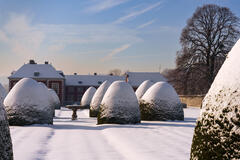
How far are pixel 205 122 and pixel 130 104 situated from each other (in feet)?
36.9

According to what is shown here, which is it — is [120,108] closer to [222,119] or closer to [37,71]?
[222,119]

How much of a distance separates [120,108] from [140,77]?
162 feet

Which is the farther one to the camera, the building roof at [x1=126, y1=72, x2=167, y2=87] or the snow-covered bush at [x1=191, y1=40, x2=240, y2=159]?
the building roof at [x1=126, y1=72, x2=167, y2=87]

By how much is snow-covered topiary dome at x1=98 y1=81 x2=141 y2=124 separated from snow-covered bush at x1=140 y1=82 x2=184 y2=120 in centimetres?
220

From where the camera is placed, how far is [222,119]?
16.0 feet

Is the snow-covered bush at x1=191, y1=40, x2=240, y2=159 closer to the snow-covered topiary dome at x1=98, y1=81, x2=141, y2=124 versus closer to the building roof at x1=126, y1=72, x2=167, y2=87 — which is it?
the snow-covered topiary dome at x1=98, y1=81, x2=141, y2=124

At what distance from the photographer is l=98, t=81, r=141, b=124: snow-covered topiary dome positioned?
16094 mm

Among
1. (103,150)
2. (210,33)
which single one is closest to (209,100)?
(103,150)

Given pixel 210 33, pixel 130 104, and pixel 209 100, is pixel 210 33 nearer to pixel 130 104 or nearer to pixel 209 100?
pixel 130 104

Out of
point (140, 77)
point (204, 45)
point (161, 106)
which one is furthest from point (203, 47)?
point (140, 77)

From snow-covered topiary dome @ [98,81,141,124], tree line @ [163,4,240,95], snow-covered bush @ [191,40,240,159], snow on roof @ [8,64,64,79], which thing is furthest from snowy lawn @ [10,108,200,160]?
snow on roof @ [8,64,64,79]

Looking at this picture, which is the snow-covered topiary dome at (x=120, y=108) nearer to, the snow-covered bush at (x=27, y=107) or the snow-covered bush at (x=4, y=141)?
the snow-covered bush at (x=27, y=107)

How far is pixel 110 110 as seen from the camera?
16.3m

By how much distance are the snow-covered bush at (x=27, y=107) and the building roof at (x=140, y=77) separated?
4799 cm
